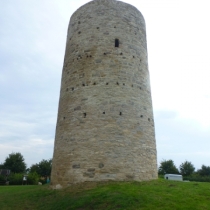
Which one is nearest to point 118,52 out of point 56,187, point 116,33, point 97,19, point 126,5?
point 116,33

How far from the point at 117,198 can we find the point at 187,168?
36.2 m

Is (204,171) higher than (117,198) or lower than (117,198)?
higher

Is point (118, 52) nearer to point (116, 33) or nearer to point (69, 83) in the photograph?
point (116, 33)

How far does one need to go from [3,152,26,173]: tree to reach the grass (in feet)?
110

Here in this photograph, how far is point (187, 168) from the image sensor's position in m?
41.3

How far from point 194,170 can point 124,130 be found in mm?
34839

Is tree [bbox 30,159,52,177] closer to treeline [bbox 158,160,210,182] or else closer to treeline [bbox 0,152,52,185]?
treeline [bbox 0,152,52,185]

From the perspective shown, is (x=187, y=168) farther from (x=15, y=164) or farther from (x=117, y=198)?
(x=117, y=198)

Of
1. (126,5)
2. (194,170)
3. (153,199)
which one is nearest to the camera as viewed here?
(153,199)

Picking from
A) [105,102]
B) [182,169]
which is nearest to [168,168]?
[182,169]

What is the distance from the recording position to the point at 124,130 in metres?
11.8

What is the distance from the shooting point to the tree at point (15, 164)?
43.0m

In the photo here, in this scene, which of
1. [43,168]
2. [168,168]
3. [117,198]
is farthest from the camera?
[43,168]

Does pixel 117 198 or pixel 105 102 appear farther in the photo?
pixel 105 102
